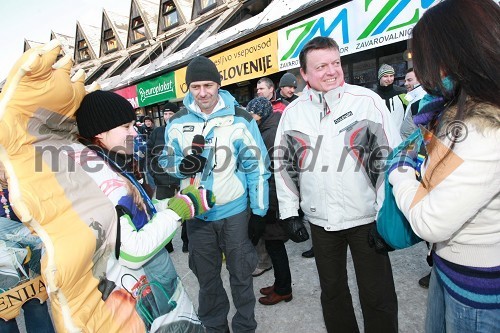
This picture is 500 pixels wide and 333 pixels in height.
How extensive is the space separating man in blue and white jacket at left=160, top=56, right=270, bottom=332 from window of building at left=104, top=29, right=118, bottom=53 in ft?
81.8

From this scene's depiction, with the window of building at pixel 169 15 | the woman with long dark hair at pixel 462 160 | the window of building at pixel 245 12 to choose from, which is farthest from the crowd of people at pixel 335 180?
the window of building at pixel 169 15

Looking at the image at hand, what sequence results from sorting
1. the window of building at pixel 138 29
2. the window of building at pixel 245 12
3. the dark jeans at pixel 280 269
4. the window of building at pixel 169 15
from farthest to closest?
the window of building at pixel 138 29 → the window of building at pixel 169 15 → the window of building at pixel 245 12 → the dark jeans at pixel 280 269

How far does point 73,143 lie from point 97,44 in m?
29.0

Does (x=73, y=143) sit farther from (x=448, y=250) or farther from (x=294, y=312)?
(x=294, y=312)

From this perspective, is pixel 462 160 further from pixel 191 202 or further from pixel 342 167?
pixel 191 202

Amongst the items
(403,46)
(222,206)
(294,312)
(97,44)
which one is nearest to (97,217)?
(222,206)

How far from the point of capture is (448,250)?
1.18 m

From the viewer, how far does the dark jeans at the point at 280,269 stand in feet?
9.68

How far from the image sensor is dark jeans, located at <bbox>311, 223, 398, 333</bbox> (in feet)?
6.29

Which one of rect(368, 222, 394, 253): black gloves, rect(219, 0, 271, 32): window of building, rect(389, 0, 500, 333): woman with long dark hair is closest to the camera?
rect(389, 0, 500, 333): woman with long dark hair

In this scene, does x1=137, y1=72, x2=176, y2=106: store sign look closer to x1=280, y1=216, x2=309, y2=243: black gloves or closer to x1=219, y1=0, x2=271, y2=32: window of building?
x1=219, y1=0, x2=271, y2=32: window of building

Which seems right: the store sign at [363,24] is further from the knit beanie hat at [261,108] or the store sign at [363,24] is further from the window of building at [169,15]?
the window of building at [169,15]

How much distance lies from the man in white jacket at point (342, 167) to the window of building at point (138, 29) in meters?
22.7

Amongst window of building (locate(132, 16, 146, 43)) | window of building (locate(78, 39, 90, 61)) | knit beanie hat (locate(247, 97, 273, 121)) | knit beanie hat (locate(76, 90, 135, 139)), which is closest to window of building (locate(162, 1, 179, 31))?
window of building (locate(132, 16, 146, 43))
